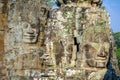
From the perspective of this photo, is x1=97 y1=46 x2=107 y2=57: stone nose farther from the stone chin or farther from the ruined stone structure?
the stone chin

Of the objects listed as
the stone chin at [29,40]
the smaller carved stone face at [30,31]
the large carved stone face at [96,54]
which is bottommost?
the large carved stone face at [96,54]

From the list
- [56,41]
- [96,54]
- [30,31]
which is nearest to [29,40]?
[30,31]

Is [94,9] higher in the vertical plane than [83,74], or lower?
higher

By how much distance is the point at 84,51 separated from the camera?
6066 millimetres

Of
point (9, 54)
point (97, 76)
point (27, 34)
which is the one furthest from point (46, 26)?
point (97, 76)

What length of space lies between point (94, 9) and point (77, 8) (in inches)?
11.9

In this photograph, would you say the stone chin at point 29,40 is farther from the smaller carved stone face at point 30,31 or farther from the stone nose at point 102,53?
the stone nose at point 102,53

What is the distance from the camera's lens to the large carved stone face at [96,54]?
237 inches

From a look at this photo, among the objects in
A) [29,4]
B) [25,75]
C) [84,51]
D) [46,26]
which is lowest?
[25,75]

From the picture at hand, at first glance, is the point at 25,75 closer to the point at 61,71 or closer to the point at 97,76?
the point at 61,71

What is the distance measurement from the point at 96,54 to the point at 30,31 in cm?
133

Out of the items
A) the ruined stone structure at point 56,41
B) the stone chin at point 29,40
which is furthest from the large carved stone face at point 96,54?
the stone chin at point 29,40

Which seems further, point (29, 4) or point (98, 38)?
point (29, 4)

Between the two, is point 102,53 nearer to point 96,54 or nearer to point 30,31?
point 96,54
